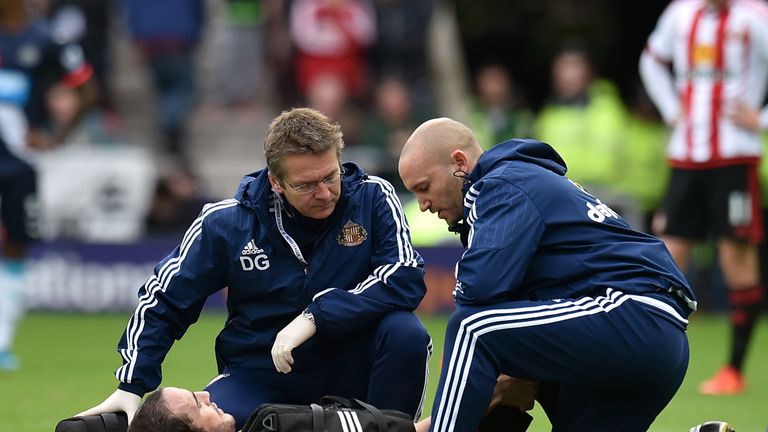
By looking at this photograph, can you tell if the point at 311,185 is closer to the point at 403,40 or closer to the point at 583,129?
the point at 583,129

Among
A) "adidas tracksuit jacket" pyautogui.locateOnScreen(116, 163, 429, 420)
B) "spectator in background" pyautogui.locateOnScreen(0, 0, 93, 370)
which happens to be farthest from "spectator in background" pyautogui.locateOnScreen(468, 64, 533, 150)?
"adidas tracksuit jacket" pyautogui.locateOnScreen(116, 163, 429, 420)

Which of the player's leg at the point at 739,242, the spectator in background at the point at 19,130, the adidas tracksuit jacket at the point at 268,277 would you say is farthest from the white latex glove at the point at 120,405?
the player's leg at the point at 739,242

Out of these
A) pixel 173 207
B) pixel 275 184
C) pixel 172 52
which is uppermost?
pixel 275 184

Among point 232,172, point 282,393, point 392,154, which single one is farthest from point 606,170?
point 282,393

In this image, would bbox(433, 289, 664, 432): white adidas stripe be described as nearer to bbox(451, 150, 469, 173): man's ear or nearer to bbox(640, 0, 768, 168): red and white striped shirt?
bbox(451, 150, 469, 173): man's ear

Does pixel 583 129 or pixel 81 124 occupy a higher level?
pixel 81 124

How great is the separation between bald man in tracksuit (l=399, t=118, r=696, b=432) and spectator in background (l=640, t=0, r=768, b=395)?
372 cm

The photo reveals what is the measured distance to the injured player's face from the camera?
583cm

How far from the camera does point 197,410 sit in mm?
5879

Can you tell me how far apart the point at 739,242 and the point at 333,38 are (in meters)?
7.65

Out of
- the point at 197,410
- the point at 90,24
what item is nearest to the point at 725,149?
the point at 197,410

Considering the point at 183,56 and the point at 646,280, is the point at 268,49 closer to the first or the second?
the point at 183,56

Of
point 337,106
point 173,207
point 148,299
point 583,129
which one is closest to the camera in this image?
point 148,299

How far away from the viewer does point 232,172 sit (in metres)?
17.1
